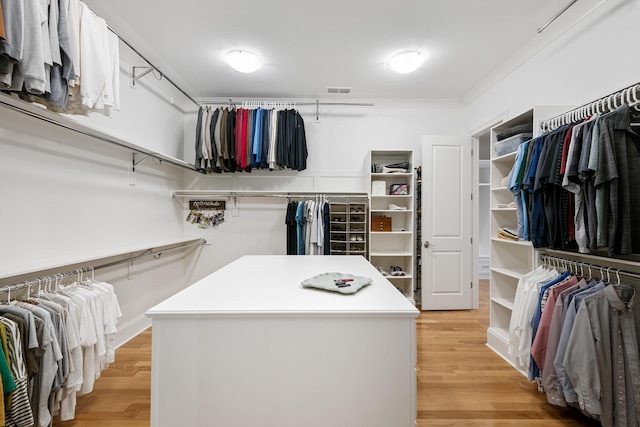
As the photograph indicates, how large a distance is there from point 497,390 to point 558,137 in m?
1.75

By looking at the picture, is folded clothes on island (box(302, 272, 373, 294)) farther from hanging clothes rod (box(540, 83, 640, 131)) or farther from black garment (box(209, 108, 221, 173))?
black garment (box(209, 108, 221, 173))

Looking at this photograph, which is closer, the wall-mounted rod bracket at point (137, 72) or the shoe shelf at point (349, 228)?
the wall-mounted rod bracket at point (137, 72)

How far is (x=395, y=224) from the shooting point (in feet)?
13.1

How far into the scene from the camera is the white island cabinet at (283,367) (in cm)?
107

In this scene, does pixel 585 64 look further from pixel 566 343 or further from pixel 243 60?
pixel 243 60

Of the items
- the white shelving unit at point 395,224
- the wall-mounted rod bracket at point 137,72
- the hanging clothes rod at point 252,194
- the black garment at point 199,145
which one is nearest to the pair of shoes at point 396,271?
the white shelving unit at point 395,224

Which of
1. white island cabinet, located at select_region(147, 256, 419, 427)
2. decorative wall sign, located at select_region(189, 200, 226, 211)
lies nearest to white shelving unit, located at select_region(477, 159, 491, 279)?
decorative wall sign, located at select_region(189, 200, 226, 211)

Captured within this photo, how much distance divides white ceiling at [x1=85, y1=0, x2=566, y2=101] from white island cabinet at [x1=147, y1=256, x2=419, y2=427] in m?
2.28

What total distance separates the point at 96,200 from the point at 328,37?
8.02ft

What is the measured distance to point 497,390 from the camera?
6.72ft

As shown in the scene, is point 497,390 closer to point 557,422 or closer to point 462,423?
point 557,422

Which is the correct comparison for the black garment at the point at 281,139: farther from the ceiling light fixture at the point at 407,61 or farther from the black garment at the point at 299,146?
the ceiling light fixture at the point at 407,61

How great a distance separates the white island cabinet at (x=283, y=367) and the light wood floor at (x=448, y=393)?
931mm

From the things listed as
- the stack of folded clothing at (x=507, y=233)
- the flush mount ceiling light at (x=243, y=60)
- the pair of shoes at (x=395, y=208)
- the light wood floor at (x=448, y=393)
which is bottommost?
the light wood floor at (x=448, y=393)
